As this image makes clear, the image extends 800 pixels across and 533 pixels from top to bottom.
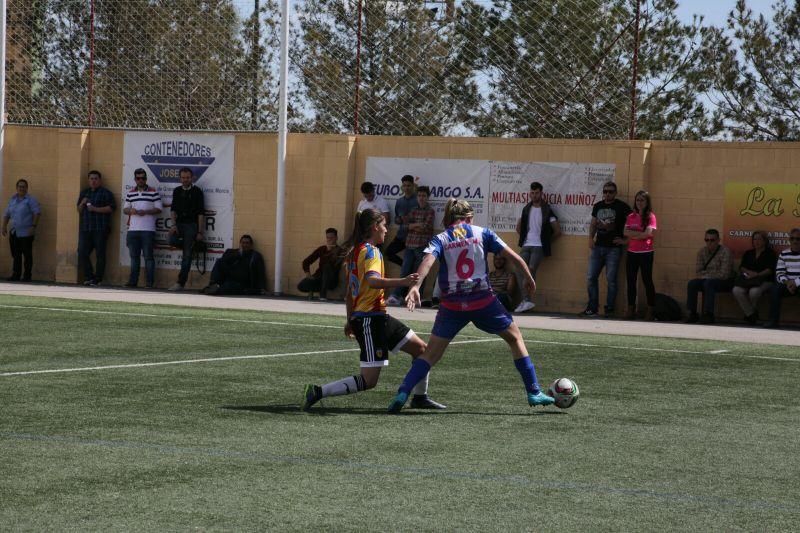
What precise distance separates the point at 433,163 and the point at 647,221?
3984mm

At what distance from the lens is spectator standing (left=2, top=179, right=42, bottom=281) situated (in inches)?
979

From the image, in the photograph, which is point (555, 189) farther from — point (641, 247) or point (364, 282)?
point (364, 282)

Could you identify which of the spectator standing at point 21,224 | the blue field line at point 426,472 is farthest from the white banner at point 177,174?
the blue field line at point 426,472

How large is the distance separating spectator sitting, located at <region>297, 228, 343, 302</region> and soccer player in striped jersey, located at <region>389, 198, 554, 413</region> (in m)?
12.4

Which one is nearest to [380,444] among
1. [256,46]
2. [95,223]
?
[256,46]

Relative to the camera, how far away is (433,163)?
22312 millimetres

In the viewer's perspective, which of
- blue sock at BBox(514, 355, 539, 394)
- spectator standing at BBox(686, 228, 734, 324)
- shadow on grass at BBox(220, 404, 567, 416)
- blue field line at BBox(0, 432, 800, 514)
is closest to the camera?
blue field line at BBox(0, 432, 800, 514)

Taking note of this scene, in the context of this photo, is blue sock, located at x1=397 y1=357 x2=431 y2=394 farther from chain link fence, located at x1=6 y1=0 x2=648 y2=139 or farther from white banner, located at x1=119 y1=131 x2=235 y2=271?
white banner, located at x1=119 y1=131 x2=235 y2=271

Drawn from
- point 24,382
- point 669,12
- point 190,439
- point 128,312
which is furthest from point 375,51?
point 190,439

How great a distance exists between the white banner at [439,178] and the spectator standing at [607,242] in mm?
2159

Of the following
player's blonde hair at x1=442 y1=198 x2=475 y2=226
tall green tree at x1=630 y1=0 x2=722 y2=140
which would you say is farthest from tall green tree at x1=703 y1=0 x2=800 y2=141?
player's blonde hair at x1=442 y1=198 x2=475 y2=226

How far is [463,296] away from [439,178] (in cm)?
1251

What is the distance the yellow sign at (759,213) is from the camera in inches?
784

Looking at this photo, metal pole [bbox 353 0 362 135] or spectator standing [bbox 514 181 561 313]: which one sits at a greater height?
metal pole [bbox 353 0 362 135]
